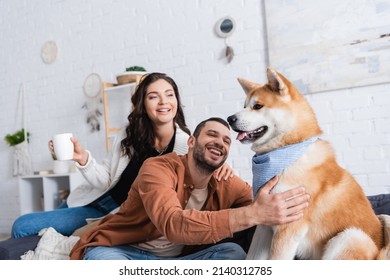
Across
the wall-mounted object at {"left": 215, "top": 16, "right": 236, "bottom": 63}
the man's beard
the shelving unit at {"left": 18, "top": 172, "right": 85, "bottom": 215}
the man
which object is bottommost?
the shelving unit at {"left": 18, "top": 172, "right": 85, "bottom": 215}

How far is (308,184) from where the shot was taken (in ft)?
3.94

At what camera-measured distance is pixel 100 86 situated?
148 inches

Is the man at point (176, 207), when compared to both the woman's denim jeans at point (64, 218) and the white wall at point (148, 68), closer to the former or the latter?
the woman's denim jeans at point (64, 218)

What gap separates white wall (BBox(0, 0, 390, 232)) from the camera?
2.68 meters

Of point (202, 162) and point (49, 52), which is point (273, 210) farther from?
point (49, 52)

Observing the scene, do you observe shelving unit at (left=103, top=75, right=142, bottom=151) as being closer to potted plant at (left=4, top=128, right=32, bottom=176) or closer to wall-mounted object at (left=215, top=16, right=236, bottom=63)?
wall-mounted object at (left=215, top=16, right=236, bottom=63)

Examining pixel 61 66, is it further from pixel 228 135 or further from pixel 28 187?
pixel 228 135

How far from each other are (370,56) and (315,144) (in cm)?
161

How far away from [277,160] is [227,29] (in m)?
2.09

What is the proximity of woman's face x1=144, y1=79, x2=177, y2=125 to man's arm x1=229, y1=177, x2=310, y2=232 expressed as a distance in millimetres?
960

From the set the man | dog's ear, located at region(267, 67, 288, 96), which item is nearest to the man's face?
the man

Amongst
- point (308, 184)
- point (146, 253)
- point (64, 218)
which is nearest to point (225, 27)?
point (64, 218)

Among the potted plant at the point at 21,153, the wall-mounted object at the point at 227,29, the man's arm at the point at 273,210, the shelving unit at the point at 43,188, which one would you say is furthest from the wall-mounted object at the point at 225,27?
the potted plant at the point at 21,153
